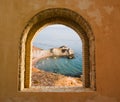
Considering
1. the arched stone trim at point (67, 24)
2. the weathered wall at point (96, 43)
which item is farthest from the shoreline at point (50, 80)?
the weathered wall at point (96, 43)

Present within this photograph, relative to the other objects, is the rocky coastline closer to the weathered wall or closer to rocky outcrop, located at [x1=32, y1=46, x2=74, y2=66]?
rocky outcrop, located at [x1=32, y1=46, x2=74, y2=66]

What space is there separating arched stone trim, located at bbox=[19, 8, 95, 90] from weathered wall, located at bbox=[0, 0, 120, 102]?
0.11 meters

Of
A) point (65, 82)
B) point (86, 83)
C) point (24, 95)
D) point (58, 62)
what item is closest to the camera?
point (24, 95)

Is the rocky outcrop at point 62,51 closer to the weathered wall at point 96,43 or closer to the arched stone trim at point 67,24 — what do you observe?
the arched stone trim at point 67,24

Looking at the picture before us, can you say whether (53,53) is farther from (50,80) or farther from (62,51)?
(50,80)

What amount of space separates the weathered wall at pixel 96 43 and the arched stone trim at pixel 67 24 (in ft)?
0.37

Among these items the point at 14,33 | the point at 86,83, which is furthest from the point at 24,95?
the point at 86,83

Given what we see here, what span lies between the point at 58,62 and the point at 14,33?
774cm

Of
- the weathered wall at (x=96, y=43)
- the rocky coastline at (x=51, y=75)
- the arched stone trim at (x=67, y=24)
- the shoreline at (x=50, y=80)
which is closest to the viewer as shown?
the weathered wall at (x=96, y=43)

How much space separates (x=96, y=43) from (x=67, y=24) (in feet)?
3.55

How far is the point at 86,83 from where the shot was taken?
15.2 ft

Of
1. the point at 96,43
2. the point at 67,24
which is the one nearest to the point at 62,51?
the point at 67,24

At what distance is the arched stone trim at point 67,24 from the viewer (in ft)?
13.4

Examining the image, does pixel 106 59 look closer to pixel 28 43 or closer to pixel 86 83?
pixel 86 83
